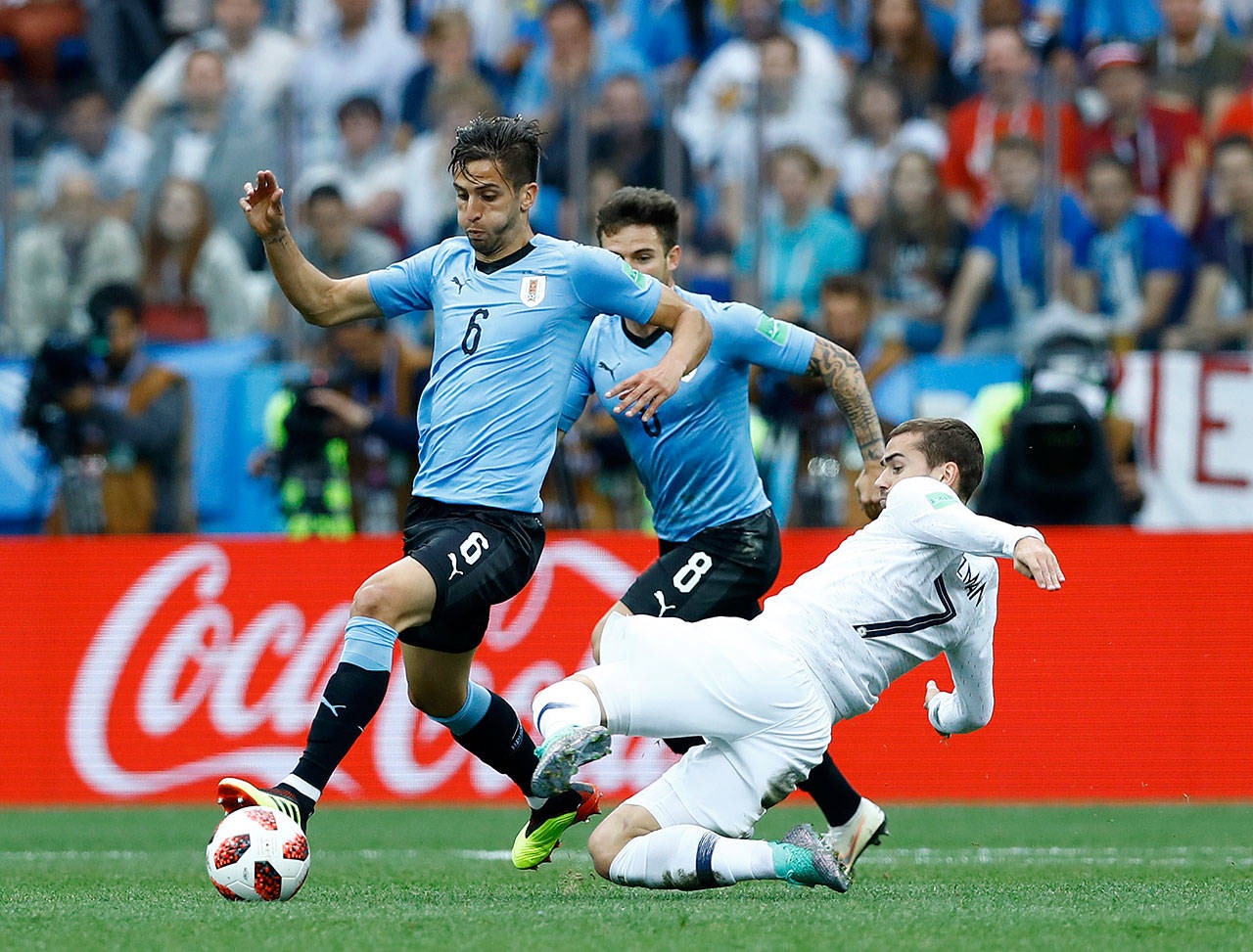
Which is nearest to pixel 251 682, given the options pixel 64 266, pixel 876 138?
pixel 64 266

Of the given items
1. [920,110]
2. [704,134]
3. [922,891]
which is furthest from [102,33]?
[922,891]

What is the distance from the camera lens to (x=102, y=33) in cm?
1415

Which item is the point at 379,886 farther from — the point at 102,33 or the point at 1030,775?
the point at 102,33

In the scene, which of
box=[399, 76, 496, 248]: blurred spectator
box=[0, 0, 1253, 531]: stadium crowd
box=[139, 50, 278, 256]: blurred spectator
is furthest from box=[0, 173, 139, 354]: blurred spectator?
box=[399, 76, 496, 248]: blurred spectator

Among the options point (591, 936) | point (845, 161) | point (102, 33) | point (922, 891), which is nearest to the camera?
point (591, 936)

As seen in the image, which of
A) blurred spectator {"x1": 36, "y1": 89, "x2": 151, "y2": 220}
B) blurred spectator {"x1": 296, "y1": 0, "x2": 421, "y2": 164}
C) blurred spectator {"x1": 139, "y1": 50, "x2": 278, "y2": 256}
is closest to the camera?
blurred spectator {"x1": 139, "y1": 50, "x2": 278, "y2": 256}

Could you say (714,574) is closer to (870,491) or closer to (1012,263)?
(870,491)

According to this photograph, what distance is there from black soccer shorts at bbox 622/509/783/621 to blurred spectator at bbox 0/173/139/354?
6313 mm

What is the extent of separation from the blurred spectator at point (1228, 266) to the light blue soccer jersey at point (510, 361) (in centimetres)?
630

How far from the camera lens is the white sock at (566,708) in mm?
4961

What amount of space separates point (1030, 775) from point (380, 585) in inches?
194

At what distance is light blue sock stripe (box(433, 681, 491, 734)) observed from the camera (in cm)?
622

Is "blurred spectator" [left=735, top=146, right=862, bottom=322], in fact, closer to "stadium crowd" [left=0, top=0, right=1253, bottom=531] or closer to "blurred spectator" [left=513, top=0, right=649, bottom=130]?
"stadium crowd" [left=0, top=0, right=1253, bottom=531]

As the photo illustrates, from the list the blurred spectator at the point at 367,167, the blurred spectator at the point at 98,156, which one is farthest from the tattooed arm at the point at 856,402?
the blurred spectator at the point at 98,156
